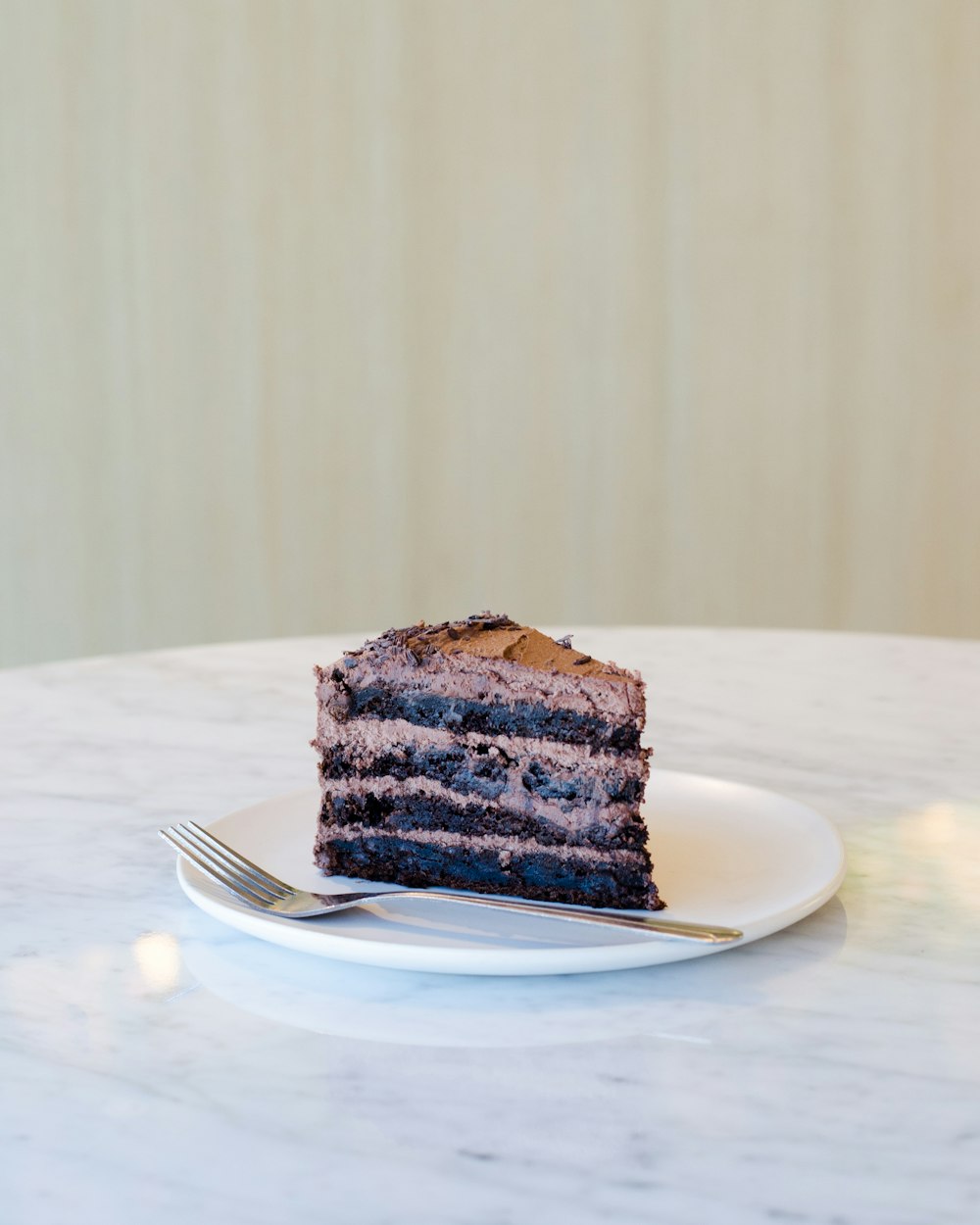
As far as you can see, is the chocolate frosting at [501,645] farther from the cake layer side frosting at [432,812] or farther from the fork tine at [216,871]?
the fork tine at [216,871]

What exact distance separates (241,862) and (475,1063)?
1.20 feet

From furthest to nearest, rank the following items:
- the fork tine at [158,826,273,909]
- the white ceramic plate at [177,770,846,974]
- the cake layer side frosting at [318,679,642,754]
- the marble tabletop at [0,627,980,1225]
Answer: the cake layer side frosting at [318,679,642,754] → the fork tine at [158,826,273,909] → the white ceramic plate at [177,770,846,974] → the marble tabletop at [0,627,980,1225]

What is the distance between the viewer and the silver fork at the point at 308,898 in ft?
3.42

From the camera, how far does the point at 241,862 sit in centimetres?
121

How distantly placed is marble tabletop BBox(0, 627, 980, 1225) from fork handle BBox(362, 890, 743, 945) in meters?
0.04

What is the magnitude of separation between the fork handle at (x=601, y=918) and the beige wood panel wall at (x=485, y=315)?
3.57 meters

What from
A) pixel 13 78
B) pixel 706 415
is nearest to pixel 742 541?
pixel 706 415

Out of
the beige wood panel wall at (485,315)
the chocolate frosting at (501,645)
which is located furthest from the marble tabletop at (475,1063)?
the beige wood panel wall at (485,315)

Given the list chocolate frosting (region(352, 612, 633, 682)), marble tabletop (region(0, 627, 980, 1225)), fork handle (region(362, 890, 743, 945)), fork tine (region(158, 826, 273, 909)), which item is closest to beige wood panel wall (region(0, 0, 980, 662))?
marble tabletop (region(0, 627, 980, 1225))

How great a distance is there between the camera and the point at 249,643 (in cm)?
240

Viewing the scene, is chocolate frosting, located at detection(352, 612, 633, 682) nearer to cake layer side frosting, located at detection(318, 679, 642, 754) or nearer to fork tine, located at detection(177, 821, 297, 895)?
cake layer side frosting, located at detection(318, 679, 642, 754)

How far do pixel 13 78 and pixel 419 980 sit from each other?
4.10m

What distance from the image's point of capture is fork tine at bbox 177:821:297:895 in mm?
1174

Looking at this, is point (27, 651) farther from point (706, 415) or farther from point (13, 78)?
point (706, 415)
